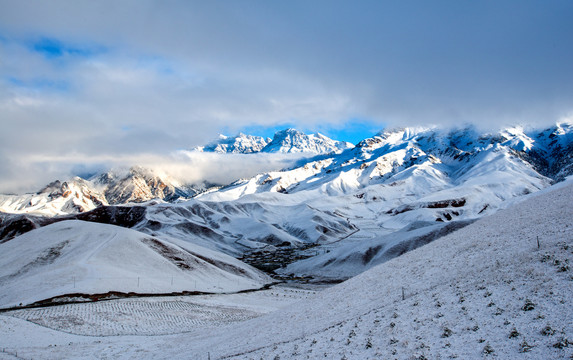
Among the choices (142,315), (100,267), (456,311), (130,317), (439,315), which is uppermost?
(100,267)

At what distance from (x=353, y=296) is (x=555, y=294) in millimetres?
14491

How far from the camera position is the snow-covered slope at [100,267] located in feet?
190

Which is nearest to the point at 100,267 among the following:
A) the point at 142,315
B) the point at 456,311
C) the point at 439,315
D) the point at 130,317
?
the point at 142,315

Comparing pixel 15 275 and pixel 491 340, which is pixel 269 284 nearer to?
pixel 15 275

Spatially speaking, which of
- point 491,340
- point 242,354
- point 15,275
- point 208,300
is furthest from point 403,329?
point 15,275

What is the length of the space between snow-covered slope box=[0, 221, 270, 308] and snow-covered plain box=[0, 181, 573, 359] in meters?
24.3

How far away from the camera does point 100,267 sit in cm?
6769

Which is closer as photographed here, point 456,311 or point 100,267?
point 456,311

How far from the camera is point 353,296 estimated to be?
90.9ft

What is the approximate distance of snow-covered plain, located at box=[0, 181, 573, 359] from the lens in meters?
13.8

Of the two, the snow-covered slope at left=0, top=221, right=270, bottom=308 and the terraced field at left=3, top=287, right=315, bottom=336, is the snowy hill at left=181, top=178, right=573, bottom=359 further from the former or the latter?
the snow-covered slope at left=0, top=221, right=270, bottom=308

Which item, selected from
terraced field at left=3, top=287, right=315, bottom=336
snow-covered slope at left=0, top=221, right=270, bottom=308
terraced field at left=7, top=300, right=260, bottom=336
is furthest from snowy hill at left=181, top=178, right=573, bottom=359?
snow-covered slope at left=0, top=221, right=270, bottom=308

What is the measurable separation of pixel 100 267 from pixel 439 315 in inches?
2572

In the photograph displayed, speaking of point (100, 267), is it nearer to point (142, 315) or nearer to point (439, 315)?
point (142, 315)
